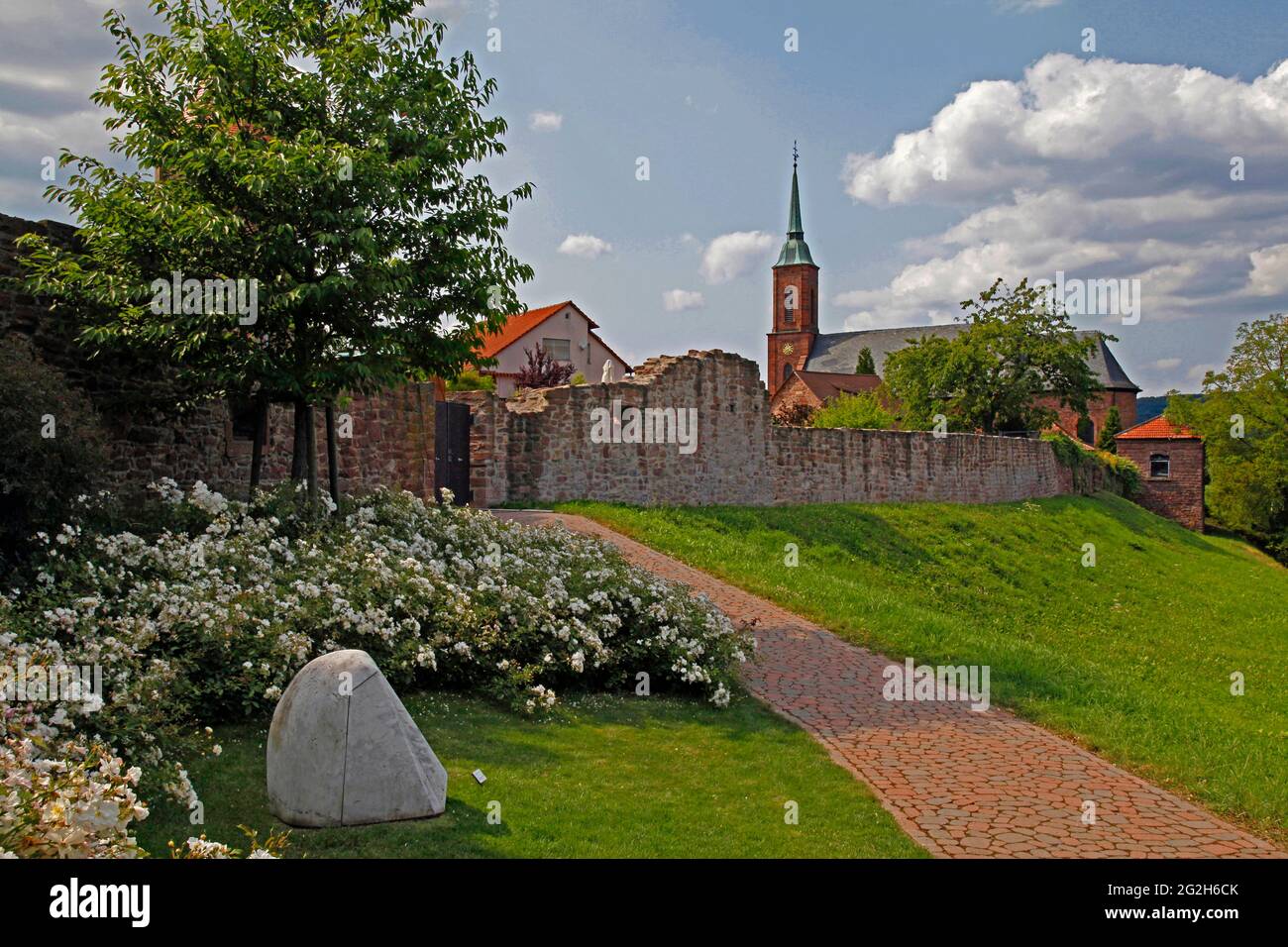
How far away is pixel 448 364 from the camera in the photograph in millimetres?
13297

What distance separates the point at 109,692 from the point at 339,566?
3360 mm

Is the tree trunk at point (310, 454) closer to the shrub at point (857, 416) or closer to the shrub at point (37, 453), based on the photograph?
the shrub at point (37, 453)

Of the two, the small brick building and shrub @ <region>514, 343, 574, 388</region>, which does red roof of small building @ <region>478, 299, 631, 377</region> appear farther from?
the small brick building

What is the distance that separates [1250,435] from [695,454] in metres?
40.3

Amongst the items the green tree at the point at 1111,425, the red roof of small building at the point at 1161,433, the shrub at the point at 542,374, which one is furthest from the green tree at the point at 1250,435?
the shrub at the point at 542,374

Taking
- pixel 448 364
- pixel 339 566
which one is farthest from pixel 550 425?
pixel 339 566

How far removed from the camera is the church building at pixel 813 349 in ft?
285

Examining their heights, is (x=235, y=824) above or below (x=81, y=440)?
below

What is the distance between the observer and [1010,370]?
4688 centimetres

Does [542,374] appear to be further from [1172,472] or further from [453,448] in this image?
[1172,472]

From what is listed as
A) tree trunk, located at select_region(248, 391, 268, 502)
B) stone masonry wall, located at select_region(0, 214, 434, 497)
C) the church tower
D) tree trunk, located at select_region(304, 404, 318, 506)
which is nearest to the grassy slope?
stone masonry wall, located at select_region(0, 214, 434, 497)

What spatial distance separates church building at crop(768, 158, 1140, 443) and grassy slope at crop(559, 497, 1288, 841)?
52776 mm

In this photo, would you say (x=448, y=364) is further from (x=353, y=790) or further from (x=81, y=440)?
(x=353, y=790)

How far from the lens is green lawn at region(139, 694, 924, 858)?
5898mm
